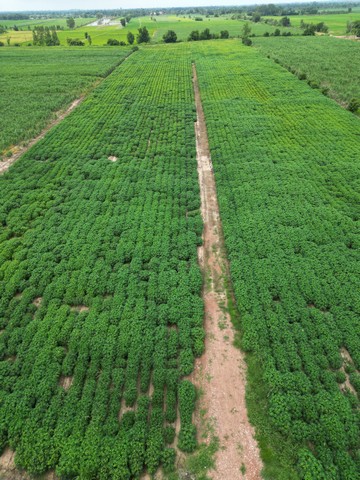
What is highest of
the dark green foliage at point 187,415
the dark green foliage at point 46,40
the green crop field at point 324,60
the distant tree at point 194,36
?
the dark green foliage at point 46,40

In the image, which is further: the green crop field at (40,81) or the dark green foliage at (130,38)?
the dark green foliage at (130,38)

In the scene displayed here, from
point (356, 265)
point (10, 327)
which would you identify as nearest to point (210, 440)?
point (10, 327)

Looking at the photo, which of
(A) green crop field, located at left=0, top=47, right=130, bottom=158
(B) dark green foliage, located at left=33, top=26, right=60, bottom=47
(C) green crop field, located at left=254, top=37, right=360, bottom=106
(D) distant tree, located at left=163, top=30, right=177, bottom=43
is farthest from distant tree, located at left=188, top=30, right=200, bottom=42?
(B) dark green foliage, located at left=33, top=26, right=60, bottom=47

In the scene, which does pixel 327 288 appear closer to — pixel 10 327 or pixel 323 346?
pixel 323 346

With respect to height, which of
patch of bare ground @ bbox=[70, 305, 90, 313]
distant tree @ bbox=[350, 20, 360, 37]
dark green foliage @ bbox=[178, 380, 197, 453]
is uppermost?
distant tree @ bbox=[350, 20, 360, 37]

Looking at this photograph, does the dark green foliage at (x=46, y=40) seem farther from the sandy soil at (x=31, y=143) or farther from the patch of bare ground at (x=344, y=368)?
the patch of bare ground at (x=344, y=368)

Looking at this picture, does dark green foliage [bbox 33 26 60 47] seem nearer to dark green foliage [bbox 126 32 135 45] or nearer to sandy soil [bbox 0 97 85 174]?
dark green foliage [bbox 126 32 135 45]

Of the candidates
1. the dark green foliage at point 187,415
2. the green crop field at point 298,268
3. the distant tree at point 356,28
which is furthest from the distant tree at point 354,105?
the distant tree at point 356,28
